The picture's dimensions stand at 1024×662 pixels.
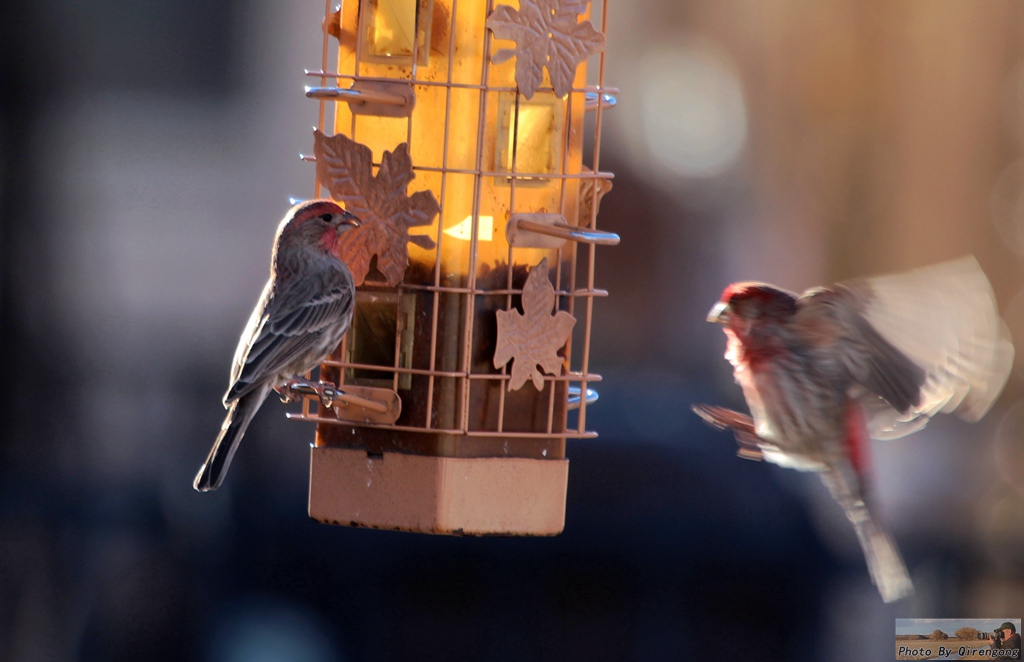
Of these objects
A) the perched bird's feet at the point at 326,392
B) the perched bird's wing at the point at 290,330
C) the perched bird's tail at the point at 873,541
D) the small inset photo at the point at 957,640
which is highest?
the perched bird's wing at the point at 290,330

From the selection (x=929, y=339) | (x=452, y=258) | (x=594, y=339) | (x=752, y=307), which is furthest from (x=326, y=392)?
(x=594, y=339)

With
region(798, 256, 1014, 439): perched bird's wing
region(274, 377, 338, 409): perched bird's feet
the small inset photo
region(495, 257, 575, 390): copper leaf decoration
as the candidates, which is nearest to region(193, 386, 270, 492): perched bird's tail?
region(274, 377, 338, 409): perched bird's feet

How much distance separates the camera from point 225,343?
8617 mm

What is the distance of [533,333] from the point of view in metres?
4.01

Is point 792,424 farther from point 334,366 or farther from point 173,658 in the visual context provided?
point 173,658

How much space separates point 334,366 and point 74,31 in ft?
18.6

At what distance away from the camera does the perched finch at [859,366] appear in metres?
3.68

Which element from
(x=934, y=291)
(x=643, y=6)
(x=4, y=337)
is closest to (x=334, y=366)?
(x=934, y=291)

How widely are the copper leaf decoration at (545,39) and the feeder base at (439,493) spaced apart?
1.29 metres

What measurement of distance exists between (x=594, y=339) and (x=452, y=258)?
4711 mm

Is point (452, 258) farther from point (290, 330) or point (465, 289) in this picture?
point (290, 330)

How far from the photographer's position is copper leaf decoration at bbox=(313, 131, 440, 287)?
3.93 metres

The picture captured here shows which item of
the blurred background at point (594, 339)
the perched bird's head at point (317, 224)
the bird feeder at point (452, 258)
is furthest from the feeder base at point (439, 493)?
the blurred background at point (594, 339)

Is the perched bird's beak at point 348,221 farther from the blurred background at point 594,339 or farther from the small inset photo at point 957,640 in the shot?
the blurred background at point 594,339
